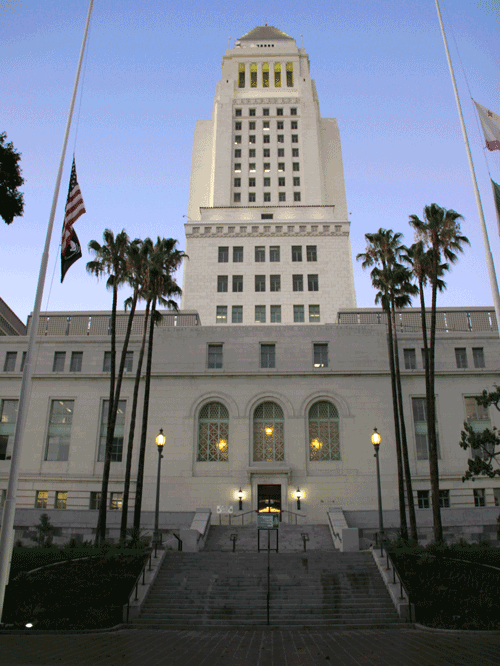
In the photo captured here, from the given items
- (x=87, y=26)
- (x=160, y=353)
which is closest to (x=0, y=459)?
(x=160, y=353)

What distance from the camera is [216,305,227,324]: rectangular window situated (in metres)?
56.1

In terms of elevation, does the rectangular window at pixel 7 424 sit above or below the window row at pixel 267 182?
below

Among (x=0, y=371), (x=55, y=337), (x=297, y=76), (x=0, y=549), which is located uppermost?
(x=297, y=76)

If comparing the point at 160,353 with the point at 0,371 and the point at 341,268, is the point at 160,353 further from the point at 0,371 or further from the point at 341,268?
the point at 341,268

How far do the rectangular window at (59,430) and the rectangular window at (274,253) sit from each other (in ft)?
96.3

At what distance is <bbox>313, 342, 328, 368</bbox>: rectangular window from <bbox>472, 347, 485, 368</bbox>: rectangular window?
10242 mm

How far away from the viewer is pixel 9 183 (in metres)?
17.3

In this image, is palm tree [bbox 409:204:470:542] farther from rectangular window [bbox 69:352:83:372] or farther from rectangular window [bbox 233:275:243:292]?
rectangular window [bbox 233:275:243:292]

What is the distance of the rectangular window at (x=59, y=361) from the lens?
3834 centimetres

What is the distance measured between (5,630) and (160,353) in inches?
916

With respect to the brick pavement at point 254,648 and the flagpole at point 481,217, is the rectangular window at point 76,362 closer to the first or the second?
the brick pavement at point 254,648

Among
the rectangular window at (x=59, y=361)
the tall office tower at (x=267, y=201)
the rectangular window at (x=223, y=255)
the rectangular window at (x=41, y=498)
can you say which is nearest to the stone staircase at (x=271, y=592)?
the rectangular window at (x=41, y=498)

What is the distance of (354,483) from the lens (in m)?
34.2

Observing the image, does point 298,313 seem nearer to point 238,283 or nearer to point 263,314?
point 263,314
